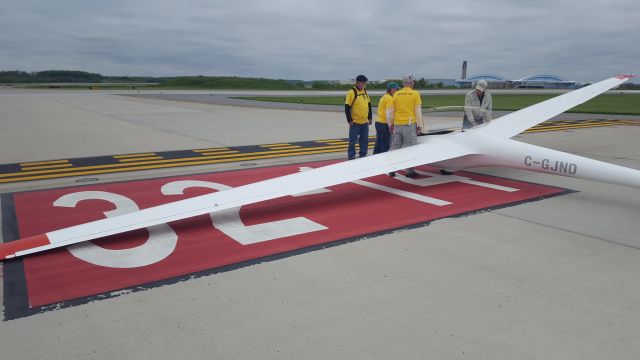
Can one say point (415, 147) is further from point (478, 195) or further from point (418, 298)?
point (418, 298)

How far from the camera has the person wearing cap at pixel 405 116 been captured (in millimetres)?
8828

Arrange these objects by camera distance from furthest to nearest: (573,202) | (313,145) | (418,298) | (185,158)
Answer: (313,145), (185,158), (573,202), (418,298)

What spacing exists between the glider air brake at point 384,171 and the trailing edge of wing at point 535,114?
34mm

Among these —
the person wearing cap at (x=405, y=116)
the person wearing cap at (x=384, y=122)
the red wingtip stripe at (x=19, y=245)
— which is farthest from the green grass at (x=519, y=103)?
the red wingtip stripe at (x=19, y=245)

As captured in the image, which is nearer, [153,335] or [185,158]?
[153,335]

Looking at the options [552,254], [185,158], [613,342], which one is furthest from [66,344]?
[185,158]

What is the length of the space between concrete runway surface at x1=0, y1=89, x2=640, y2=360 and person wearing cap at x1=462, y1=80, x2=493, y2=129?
385 cm

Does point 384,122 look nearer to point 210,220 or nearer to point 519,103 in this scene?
point 210,220

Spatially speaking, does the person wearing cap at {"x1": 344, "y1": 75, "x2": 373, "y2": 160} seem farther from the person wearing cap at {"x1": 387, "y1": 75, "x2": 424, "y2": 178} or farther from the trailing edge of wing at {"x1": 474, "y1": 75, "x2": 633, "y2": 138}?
the trailing edge of wing at {"x1": 474, "y1": 75, "x2": 633, "y2": 138}

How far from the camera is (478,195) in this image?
7.93 meters

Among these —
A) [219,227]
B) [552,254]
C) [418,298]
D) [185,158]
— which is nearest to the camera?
[418,298]

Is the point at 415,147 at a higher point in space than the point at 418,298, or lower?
higher

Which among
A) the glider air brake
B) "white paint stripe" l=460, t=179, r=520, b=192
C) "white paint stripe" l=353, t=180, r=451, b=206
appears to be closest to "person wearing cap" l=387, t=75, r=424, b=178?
the glider air brake

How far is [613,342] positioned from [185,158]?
10.3 metres
